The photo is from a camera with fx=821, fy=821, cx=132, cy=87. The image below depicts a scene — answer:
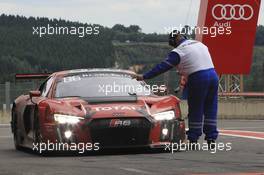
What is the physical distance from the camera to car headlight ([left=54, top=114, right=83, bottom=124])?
10.0 meters

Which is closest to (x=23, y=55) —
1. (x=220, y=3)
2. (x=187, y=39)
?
(x=220, y=3)

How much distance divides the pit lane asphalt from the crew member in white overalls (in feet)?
2.12

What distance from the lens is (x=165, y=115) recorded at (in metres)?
10.3

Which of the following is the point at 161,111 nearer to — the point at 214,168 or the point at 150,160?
the point at 150,160

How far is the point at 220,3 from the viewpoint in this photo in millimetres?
42250

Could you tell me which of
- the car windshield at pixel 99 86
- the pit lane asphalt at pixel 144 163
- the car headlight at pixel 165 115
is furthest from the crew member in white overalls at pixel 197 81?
the car headlight at pixel 165 115

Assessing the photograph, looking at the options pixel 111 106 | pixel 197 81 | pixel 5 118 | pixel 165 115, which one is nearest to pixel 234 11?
pixel 5 118

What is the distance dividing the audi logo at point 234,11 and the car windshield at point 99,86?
31.0 m

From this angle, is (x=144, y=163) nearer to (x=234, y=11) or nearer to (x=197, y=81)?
(x=197, y=81)

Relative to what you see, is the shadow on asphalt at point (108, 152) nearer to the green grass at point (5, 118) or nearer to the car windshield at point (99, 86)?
the car windshield at point (99, 86)

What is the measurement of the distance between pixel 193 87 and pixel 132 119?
1614 millimetres

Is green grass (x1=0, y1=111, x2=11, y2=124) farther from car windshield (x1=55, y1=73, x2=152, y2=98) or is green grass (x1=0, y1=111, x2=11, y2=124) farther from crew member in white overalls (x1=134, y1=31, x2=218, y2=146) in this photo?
crew member in white overalls (x1=134, y1=31, x2=218, y2=146)

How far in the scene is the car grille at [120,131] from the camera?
9969 millimetres

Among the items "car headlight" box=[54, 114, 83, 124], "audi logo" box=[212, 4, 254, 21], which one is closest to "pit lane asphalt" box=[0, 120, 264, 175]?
"car headlight" box=[54, 114, 83, 124]
